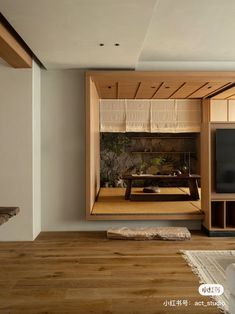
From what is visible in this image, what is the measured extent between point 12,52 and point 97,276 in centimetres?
240

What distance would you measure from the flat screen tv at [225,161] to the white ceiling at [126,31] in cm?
108

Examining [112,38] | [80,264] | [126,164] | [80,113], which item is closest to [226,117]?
[126,164]

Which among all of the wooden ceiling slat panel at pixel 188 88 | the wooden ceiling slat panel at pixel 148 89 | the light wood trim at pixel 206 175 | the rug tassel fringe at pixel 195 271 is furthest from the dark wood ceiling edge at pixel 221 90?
the rug tassel fringe at pixel 195 271

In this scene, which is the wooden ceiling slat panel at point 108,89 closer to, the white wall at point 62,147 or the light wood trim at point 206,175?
the white wall at point 62,147

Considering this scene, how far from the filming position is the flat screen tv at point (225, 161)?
4250 mm

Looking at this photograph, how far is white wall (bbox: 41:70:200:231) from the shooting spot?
177 inches

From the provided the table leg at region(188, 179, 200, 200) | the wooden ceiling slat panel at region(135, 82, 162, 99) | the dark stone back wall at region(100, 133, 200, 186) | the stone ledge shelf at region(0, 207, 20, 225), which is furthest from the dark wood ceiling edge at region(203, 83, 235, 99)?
the stone ledge shelf at region(0, 207, 20, 225)

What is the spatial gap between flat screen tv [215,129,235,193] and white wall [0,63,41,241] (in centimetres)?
244

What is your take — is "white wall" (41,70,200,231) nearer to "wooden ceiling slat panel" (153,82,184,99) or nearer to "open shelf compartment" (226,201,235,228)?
"wooden ceiling slat panel" (153,82,184,99)

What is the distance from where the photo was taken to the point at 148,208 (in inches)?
193

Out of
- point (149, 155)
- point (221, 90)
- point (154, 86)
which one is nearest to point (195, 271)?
point (154, 86)

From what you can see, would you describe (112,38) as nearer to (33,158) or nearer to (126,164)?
(33,158)

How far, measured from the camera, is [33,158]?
4.11 m

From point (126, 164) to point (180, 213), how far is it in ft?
10.9
